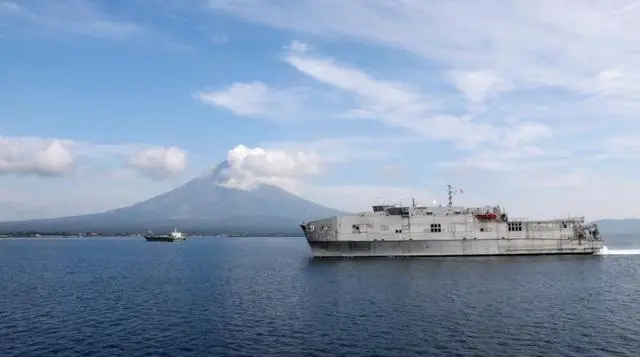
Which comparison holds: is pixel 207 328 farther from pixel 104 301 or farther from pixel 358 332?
pixel 104 301

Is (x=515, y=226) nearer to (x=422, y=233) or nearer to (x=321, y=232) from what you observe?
(x=422, y=233)

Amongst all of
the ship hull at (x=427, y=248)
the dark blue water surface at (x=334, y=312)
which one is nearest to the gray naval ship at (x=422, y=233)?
the ship hull at (x=427, y=248)

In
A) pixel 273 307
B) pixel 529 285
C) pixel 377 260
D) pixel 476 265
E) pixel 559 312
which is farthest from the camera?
pixel 377 260

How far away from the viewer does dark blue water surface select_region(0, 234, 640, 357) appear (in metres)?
34.1

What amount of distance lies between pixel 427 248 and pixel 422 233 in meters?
2.83

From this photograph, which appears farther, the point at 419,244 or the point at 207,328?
the point at 419,244

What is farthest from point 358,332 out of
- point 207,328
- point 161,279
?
point 161,279

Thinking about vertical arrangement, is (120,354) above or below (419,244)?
below

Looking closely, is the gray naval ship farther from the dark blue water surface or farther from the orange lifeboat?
the dark blue water surface

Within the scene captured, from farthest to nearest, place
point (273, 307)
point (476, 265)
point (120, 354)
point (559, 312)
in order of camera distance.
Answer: point (476, 265), point (273, 307), point (559, 312), point (120, 354)

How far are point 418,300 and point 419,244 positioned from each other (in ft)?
122

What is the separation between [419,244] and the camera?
283 ft

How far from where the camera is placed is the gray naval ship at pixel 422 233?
85.8 m

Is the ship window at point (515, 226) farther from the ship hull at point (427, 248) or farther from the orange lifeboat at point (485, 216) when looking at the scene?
the orange lifeboat at point (485, 216)
